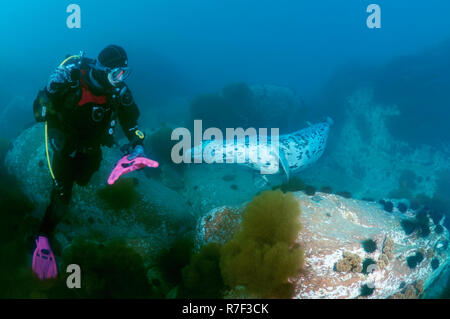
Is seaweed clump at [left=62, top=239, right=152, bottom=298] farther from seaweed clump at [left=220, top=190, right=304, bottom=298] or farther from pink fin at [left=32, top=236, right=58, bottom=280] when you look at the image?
seaweed clump at [left=220, top=190, right=304, bottom=298]

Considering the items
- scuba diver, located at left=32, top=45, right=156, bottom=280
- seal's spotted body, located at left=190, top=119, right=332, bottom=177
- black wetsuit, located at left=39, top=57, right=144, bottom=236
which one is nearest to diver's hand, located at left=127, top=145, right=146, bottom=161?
scuba diver, located at left=32, top=45, right=156, bottom=280

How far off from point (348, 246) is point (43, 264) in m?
4.81

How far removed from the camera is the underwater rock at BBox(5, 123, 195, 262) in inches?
191

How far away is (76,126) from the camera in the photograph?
163 inches

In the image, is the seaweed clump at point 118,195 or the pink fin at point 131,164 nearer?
the pink fin at point 131,164

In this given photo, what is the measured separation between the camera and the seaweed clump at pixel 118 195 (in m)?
4.91

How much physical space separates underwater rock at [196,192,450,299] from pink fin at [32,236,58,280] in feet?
7.52

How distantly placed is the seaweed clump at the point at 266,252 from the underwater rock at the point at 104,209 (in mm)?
1885

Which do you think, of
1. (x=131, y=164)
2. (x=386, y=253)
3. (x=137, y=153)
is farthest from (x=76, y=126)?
(x=386, y=253)

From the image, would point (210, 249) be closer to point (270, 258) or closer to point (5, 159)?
point (270, 258)

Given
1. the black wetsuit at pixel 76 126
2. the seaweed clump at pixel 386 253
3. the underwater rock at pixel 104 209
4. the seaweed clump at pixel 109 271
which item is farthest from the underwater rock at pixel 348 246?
the black wetsuit at pixel 76 126

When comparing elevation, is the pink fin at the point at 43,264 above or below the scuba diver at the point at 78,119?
below

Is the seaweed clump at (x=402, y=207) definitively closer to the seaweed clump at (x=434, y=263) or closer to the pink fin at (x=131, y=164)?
the seaweed clump at (x=434, y=263)

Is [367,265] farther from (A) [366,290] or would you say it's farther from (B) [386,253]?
(B) [386,253]
